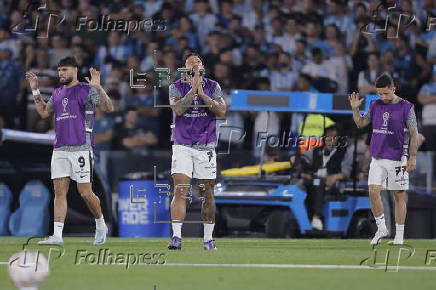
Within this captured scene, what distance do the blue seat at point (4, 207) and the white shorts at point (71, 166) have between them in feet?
14.6

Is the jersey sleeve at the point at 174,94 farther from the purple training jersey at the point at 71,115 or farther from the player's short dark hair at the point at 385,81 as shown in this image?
the player's short dark hair at the point at 385,81

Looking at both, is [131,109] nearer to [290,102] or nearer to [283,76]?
[283,76]

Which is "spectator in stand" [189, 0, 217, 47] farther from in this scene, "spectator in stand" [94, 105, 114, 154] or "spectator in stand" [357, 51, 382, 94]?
"spectator in stand" [357, 51, 382, 94]

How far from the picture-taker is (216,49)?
19156 millimetres

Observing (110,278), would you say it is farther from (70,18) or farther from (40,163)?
(70,18)

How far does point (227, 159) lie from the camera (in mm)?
16531

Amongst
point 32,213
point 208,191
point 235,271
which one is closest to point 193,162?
point 208,191

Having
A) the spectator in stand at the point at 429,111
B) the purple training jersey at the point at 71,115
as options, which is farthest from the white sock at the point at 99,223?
the spectator in stand at the point at 429,111

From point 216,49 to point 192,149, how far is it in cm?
756

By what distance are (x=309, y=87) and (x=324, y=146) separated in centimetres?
222

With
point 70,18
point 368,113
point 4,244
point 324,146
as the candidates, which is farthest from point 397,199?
point 70,18

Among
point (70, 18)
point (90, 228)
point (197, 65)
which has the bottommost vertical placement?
point (90, 228)

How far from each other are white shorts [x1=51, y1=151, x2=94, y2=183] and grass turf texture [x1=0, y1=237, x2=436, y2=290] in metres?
0.84

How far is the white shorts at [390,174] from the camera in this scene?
1295 centimetres
